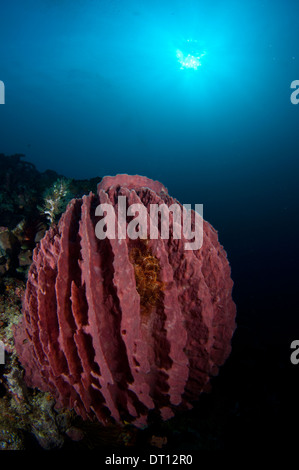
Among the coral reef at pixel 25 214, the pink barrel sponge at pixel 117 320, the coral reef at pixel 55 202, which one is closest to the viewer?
the pink barrel sponge at pixel 117 320

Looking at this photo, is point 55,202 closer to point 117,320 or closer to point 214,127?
point 117,320

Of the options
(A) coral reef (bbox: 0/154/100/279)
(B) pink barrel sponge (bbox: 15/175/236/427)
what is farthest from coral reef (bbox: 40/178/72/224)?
(B) pink barrel sponge (bbox: 15/175/236/427)

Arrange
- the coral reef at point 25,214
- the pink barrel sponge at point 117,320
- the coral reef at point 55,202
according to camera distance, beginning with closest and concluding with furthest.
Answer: the pink barrel sponge at point 117,320 → the coral reef at point 25,214 → the coral reef at point 55,202

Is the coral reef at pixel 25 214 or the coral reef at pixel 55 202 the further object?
the coral reef at pixel 55 202

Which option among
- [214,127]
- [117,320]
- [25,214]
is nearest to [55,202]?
[25,214]

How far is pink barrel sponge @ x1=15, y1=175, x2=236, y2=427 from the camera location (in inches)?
74.6

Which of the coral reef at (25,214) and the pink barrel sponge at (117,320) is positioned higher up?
the coral reef at (25,214)

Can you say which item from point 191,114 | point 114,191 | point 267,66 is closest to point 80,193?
point 114,191

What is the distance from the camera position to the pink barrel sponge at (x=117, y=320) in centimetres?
190

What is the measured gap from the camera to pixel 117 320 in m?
1.92

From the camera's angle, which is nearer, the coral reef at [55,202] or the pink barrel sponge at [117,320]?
the pink barrel sponge at [117,320]

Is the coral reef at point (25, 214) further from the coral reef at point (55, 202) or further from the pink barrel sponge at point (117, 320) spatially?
the pink barrel sponge at point (117, 320)

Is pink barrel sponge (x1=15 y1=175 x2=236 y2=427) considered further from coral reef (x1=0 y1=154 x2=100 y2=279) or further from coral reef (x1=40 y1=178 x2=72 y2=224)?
coral reef (x1=40 y1=178 x2=72 y2=224)

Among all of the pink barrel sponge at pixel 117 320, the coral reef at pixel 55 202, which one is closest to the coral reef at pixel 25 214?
the coral reef at pixel 55 202
